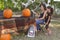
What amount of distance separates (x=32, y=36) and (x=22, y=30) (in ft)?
1.04

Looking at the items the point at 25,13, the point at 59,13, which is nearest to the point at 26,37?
the point at 25,13

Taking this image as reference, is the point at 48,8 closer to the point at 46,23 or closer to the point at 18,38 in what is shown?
the point at 46,23

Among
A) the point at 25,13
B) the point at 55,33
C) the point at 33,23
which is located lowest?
the point at 55,33

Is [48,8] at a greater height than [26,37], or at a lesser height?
greater

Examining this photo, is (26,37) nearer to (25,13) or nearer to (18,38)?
(18,38)

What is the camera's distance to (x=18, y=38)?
503 centimetres

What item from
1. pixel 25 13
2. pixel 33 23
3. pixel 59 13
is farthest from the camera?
pixel 59 13

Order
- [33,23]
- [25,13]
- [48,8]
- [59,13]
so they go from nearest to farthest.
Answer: [25,13]
[33,23]
[48,8]
[59,13]

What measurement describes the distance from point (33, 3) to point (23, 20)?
38.9 inches

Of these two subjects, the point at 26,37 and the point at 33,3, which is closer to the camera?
the point at 26,37

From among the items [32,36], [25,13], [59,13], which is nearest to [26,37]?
[32,36]

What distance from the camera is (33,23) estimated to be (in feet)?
17.5

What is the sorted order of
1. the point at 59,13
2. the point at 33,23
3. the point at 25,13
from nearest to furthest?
the point at 25,13 < the point at 33,23 < the point at 59,13

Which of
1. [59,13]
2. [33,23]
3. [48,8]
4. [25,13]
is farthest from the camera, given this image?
[59,13]
